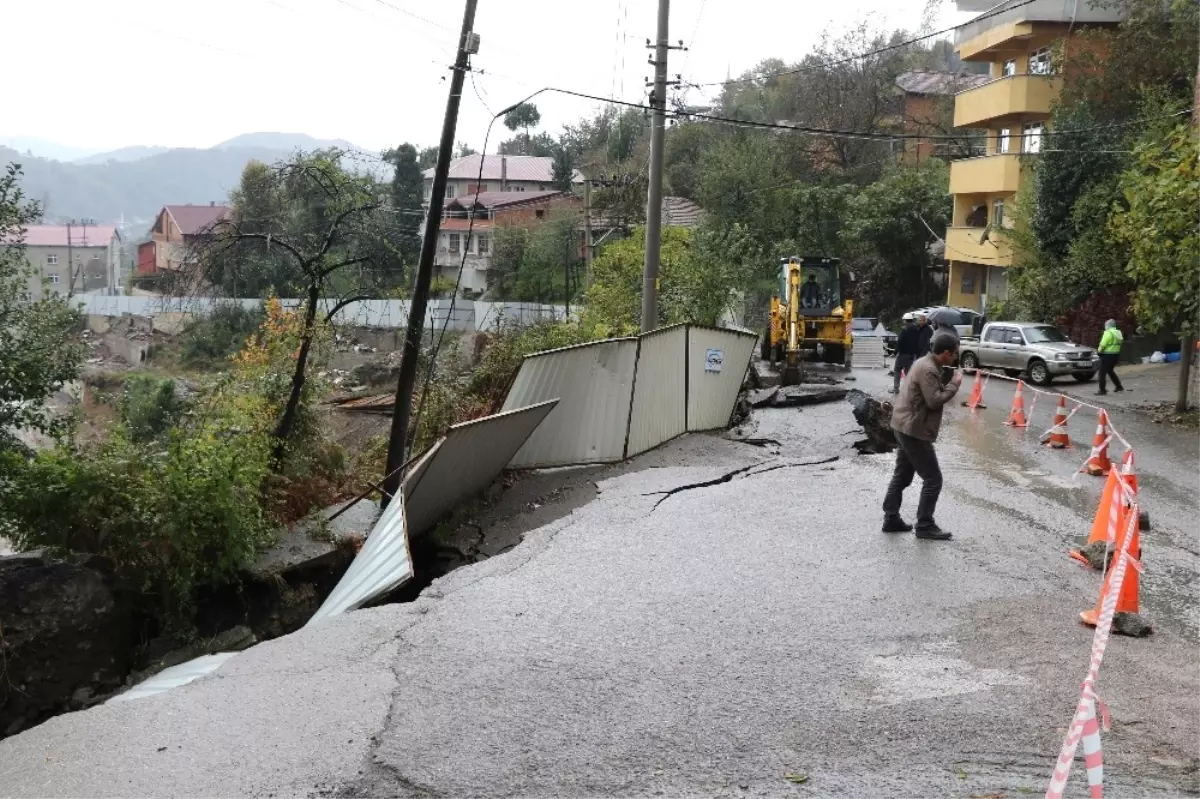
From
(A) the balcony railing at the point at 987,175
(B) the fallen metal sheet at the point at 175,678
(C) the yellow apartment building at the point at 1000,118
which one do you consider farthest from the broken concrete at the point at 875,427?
(A) the balcony railing at the point at 987,175

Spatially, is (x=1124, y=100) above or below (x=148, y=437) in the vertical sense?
above

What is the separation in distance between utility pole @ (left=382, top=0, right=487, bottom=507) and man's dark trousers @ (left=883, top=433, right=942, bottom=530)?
7938 mm

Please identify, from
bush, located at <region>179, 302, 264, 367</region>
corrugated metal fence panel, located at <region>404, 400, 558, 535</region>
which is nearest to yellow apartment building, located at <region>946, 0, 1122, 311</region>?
corrugated metal fence panel, located at <region>404, 400, 558, 535</region>

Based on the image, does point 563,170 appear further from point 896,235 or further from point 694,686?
point 694,686

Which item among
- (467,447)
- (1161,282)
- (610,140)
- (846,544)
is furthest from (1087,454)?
(610,140)

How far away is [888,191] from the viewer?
4909 cm

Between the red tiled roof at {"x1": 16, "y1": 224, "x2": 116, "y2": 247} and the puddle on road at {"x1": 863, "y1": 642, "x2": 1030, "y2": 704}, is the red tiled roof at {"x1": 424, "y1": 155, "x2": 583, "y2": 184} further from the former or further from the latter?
the puddle on road at {"x1": 863, "y1": 642, "x2": 1030, "y2": 704}

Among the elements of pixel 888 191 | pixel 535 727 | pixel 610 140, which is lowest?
pixel 535 727

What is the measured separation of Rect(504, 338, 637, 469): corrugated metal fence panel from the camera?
13273 millimetres

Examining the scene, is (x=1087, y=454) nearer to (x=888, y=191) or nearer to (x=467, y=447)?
(x=467, y=447)

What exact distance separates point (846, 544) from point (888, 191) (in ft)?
140

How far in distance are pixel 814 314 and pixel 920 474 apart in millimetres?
18391

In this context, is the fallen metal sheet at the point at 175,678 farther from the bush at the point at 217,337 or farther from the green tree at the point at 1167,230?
the bush at the point at 217,337

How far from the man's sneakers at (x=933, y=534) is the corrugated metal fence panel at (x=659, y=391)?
5759 millimetres
